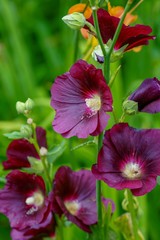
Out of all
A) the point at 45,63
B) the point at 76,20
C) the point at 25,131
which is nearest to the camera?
the point at 76,20

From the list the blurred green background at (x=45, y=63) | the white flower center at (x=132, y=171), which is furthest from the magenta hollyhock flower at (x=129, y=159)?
the blurred green background at (x=45, y=63)

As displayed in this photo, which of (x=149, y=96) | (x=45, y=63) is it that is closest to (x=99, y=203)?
(x=149, y=96)

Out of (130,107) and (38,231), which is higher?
(130,107)

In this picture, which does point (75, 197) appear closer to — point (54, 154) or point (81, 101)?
point (54, 154)

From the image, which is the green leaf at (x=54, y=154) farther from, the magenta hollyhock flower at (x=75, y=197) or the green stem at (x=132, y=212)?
the green stem at (x=132, y=212)

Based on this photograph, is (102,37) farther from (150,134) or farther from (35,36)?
(35,36)

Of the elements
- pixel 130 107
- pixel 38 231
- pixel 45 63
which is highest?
pixel 45 63
